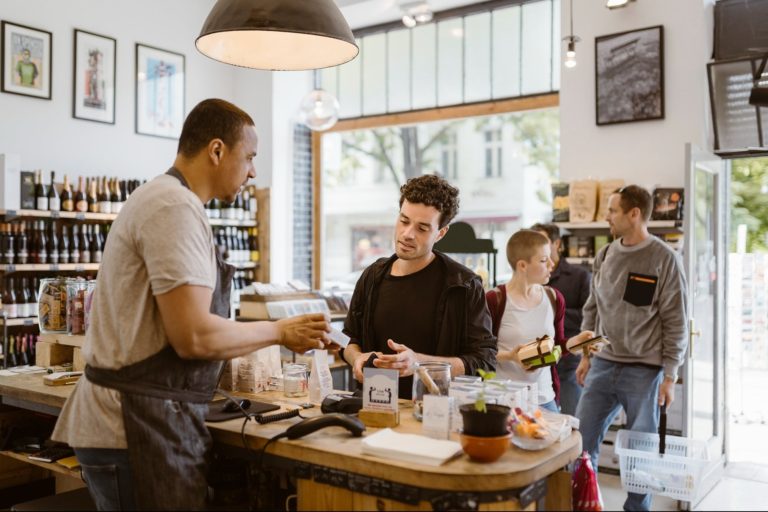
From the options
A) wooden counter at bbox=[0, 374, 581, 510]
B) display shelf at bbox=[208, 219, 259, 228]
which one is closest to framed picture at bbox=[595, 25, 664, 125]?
display shelf at bbox=[208, 219, 259, 228]

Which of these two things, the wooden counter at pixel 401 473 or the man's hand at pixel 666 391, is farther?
the man's hand at pixel 666 391

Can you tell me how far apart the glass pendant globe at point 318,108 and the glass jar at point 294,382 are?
3.95 meters

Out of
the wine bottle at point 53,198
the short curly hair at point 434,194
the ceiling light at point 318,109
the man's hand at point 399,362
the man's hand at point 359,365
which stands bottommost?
the man's hand at point 359,365

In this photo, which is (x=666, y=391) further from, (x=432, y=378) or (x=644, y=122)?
(x=644, y=122)

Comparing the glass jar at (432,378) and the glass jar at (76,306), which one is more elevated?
the glass jar at (76,306)

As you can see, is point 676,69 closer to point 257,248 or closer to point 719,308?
point 719,308

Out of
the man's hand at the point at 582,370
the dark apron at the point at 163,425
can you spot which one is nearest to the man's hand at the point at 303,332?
the dark apron at the point at 163,425

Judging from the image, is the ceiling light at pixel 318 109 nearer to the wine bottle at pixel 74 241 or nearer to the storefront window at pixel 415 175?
the storefront window at pixel 415 175

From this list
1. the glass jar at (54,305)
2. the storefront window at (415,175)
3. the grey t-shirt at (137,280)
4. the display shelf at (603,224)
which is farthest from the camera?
the storefront window at (415,175)

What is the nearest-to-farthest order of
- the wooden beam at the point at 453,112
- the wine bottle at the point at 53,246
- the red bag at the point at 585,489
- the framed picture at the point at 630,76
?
1. the red bag at the point at 585,489
2. the framed picture at the point at 630,76
3. the wine bottle at the point at 53,246
4. the wooden beam at the point at 453,112

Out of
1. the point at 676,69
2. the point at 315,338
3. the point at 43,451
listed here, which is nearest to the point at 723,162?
the point at 676,69

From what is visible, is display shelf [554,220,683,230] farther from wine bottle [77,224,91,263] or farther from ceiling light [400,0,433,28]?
wine bottle [77,224,91,263]

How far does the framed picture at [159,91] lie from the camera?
23.1 ft

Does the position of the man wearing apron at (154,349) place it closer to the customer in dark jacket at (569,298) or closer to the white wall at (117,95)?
the customer in dark jacket at (569,298)
